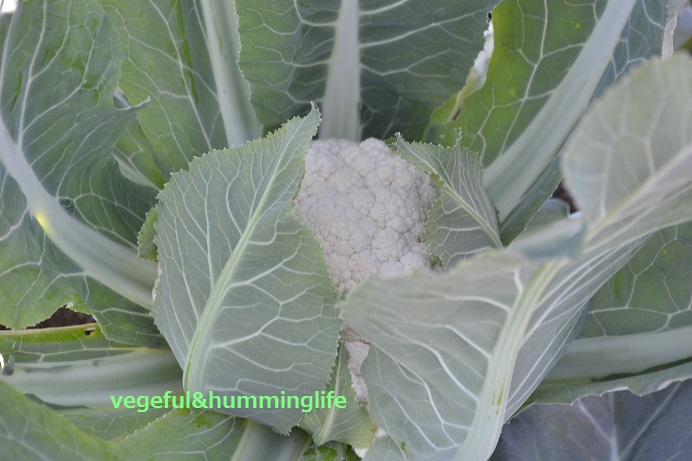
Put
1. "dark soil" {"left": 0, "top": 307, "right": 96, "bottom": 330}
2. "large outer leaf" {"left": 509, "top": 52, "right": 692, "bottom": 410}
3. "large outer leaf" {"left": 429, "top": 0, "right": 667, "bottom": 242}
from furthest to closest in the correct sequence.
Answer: "dark soil" {"left": 0, "top": 307, "right": 96, "bottom": 330}, "large outer leaf" {"left": 429, "top": 0, "right": 667, "bottom": 242}, "large outer leaf" {"left": 509, "top": 52, "right": 692, "bottom": 410}

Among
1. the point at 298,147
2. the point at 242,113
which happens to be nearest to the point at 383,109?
the point at 242,113

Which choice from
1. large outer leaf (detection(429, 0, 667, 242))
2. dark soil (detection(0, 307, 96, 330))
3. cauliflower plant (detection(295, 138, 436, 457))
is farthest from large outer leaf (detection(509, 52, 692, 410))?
dark soil (detection(0, 307, 96, 330))

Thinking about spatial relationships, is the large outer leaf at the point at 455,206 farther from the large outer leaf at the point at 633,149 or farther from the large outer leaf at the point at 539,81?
the large outer leaf at the point at 633,149

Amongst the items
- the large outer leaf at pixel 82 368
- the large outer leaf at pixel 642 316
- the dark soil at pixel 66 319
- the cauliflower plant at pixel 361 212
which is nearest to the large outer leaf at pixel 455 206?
the cauliflower plant at pixel 361 212

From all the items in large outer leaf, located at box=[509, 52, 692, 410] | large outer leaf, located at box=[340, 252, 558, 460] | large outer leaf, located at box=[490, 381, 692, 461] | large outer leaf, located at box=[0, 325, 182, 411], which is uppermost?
large outer leaf, located at box=[509, 52, 692, 410]

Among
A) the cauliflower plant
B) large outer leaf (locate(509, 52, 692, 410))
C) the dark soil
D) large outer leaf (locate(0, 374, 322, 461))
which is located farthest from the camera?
the dark soil

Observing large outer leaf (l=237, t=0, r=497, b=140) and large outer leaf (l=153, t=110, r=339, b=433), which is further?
large outer leaf (l=237, t=0, r=497, b=140)

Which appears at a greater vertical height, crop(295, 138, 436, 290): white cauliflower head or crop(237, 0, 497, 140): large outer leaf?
crop(237, 0, 497, 140): large outer leaf

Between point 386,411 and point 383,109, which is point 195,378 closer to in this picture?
point 386,411

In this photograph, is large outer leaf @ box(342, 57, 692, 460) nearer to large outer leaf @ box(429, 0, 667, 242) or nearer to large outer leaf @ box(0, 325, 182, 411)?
large outer leaf @ box(429, 0, 667, 242)
